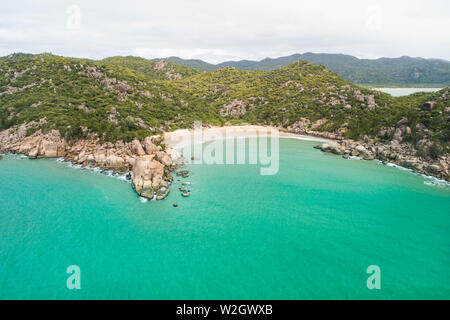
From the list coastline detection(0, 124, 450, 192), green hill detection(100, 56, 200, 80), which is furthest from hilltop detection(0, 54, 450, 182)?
green hill detection(100, 56, 200, 80)

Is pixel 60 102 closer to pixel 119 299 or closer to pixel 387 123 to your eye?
pixel 119 299

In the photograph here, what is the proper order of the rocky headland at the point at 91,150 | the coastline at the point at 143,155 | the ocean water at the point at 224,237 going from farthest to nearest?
the rocky headland at the point at 91,150
the coastline at the point at 143,155
the ocean water at the point at 224,237

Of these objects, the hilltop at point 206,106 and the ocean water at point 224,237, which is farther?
the hilltop at point 206,106

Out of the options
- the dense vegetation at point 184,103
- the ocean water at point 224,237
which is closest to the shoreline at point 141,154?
the dense vegetation at point 184,103

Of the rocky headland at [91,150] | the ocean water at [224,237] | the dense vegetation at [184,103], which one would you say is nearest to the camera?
the ocean water at [224,237]

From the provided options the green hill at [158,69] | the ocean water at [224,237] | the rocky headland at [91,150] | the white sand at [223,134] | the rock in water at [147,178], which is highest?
the green hill at [158,69]

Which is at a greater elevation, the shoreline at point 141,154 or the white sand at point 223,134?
the white sand at point 223,134

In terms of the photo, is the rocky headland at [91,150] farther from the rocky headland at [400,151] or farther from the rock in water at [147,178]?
the rocky headland at [400,151]
